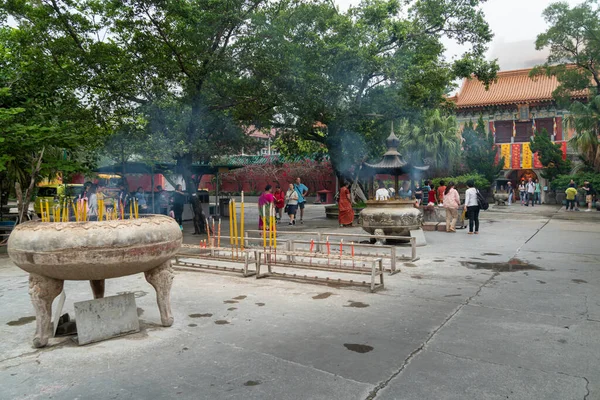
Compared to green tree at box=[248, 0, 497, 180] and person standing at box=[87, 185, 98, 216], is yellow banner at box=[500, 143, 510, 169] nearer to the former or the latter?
green tree at box=[248, 0, 497, 180]

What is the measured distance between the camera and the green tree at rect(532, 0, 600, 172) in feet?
71.7

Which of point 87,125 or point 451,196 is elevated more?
point 87,125

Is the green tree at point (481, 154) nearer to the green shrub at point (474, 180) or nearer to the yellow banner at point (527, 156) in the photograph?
the green shrub at point (474, 180)

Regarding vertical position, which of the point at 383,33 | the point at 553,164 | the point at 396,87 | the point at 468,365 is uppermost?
the point at 383,33

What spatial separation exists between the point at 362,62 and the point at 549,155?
18.9 meters

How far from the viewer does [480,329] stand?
166 inches

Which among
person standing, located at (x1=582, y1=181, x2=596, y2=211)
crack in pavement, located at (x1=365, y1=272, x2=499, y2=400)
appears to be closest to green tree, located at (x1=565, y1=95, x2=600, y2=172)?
person standing, located at (x1=582, y1=181, x2=596, y2=211)

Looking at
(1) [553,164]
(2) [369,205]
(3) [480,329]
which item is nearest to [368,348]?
(3) [480,329]

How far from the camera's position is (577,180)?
80.4ft

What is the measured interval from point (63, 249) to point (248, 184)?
34.7 meters

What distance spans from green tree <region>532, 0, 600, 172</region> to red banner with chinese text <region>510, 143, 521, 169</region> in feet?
19.0

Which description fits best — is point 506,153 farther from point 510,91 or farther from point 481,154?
point 510,91

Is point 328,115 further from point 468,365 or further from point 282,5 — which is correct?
point 468,365

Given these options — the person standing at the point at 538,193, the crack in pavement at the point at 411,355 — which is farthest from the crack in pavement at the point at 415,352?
the person standing at the point at 538,193
